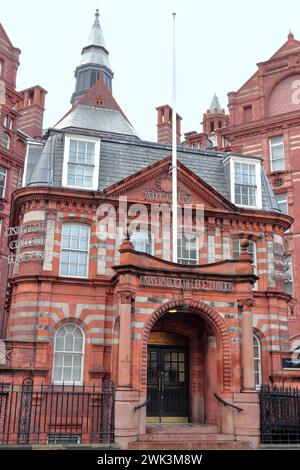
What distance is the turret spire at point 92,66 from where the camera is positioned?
5675cm

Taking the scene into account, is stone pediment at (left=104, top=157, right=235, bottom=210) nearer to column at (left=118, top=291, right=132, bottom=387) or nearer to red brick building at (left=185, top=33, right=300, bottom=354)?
column at (left=118, top=291, right=132, bottom=387)

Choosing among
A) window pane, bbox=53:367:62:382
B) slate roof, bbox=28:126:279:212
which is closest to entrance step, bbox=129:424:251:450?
window pane, bbox=53:367:62:382

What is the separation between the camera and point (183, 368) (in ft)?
70.6

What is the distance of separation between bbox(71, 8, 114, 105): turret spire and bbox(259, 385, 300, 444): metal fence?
4520 centimetres

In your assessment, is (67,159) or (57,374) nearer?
(57,374)

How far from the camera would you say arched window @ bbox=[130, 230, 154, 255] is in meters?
22.3

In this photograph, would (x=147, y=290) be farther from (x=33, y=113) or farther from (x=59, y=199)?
(x=33, y=113)

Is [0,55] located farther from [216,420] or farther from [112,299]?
[216,420]

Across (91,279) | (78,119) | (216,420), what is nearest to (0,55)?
(78,119)

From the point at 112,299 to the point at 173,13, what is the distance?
14233mm

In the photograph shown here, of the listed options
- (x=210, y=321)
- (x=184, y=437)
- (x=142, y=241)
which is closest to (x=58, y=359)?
(x=184, y=437)

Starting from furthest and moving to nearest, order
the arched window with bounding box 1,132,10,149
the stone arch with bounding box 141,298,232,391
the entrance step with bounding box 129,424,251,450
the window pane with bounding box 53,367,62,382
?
the arched window with bounding box 1,132,10,149 < the window pane with bounding box 53,367,62,382 < the stone arch with bounding box 141,298,232,391 < the entrance step with bounding box 129,424,251,450

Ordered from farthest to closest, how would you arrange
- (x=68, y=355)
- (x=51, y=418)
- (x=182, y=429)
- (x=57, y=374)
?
(x=68, y=355), (x=57, y=374), (x=51, y=418), (x=182, y=429)

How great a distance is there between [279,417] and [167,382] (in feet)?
16.2
